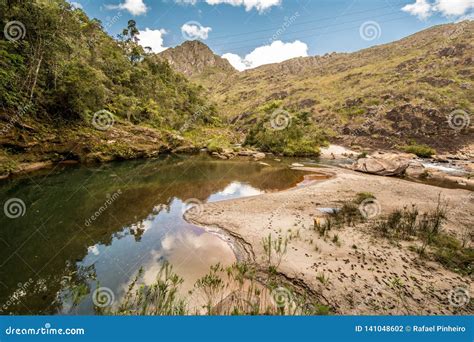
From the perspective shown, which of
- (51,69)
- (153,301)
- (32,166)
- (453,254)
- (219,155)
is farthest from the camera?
(219,155)

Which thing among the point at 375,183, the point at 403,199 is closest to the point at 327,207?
the point at 403,199

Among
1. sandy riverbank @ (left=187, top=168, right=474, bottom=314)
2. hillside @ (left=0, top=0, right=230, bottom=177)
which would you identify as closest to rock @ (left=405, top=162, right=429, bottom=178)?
sandy riverbank @ (left=187, top=168, right=474, bottom=314)

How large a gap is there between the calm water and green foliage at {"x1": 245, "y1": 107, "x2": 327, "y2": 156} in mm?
25577

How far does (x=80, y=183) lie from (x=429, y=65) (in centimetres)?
11221

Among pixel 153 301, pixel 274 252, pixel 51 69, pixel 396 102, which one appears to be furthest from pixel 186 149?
pixel 396 102

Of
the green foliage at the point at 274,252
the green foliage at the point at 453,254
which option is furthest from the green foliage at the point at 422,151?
the green foliage at the point at 274,252

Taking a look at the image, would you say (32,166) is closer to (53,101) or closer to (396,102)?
(53,101)

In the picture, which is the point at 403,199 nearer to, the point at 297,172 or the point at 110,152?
the point at 297,172

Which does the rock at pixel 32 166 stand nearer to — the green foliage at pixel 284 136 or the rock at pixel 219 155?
the rock at pixel 219 155

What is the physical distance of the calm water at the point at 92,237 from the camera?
269 inches

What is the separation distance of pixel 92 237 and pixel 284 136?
1598 inches

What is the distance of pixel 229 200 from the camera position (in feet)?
54.1

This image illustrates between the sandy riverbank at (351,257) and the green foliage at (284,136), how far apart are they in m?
29.4

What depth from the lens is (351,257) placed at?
27.7ft
